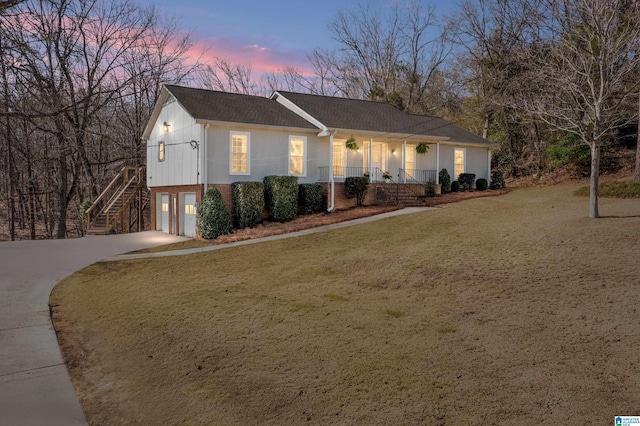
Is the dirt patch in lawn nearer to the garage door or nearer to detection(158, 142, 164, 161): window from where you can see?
the garage door

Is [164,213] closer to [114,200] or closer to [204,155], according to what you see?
[114,200]

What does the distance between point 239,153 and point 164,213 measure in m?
6.76

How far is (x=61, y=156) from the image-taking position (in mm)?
25750

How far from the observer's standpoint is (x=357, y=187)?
66.4 ft

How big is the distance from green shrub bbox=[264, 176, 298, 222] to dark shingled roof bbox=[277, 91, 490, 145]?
368 cm

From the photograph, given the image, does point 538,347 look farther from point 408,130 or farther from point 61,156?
point 61,156

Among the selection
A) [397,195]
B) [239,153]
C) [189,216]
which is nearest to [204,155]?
[239,153]

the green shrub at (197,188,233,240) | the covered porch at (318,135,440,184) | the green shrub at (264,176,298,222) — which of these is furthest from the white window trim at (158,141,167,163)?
the covered porch at (318,135,440,184)

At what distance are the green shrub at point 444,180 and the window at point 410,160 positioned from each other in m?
1.58

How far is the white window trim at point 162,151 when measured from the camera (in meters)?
20.7

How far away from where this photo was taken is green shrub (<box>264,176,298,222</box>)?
17984 millimetres

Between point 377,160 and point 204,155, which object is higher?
point 377,160

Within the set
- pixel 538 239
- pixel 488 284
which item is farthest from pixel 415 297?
pixel 538 239

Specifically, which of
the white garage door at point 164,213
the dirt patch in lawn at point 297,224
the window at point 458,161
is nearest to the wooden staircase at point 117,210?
the white garage door at point 164,213
